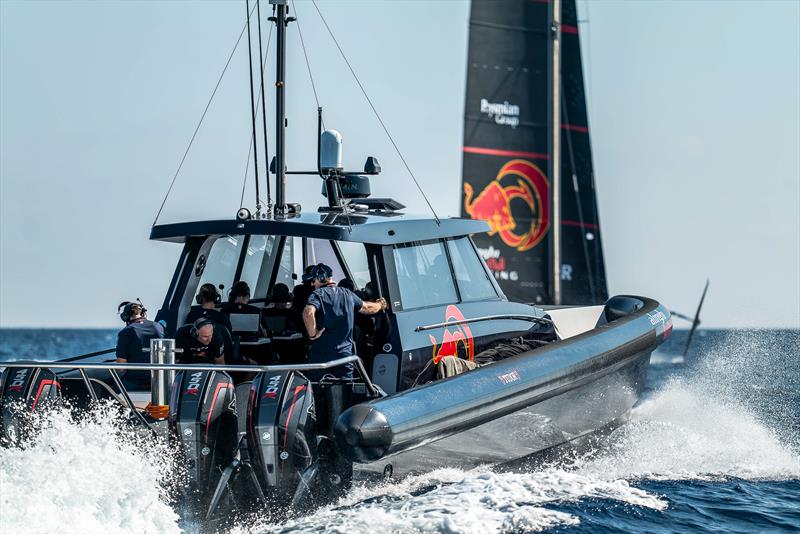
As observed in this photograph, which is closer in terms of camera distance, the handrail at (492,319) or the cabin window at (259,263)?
the handrail at (492,319)

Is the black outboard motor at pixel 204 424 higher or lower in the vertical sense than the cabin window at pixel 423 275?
lower

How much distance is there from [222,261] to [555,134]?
12.6 metres

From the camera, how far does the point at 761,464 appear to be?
29.7 ft

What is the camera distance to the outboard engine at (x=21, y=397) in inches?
235

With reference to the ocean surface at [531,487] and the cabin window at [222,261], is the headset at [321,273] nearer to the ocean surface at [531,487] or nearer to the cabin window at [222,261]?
the cabin window at [222,261]

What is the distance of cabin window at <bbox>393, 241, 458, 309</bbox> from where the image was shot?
292 inches

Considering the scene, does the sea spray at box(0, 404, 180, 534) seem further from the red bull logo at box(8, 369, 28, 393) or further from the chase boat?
the red bull logo at box(8, 369, 28, 393)

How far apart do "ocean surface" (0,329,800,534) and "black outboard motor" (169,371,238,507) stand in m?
0.15

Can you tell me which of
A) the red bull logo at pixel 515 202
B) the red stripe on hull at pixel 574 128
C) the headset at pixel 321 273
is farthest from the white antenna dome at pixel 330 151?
the red stripe on hull at pixel 574 128

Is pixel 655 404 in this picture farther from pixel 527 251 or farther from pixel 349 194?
pixel 527 251

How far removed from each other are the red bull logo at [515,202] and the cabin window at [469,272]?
1082 centimetres

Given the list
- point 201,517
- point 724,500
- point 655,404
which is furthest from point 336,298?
point 655,404

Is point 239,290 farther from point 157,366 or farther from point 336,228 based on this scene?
point 157,366

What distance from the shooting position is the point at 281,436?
589 cm
